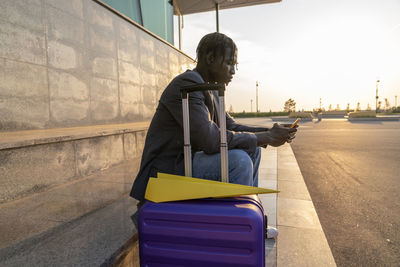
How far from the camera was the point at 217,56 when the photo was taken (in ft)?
5.29

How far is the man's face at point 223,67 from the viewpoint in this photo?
1.61m

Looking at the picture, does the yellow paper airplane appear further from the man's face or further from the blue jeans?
the man's face

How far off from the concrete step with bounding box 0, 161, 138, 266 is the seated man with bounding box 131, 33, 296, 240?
0.29m

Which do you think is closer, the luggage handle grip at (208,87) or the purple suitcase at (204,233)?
the purple suitcase at (204,233)

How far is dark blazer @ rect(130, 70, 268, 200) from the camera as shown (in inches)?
53.4

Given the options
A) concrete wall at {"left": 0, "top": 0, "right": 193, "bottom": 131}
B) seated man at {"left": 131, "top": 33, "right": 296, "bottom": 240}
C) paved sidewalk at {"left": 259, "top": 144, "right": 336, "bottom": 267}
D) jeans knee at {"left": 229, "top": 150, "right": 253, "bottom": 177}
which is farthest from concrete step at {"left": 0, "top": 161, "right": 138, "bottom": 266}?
concrete wall at {"left": 0, "top": 0, "right": 193, "bottom": 131}

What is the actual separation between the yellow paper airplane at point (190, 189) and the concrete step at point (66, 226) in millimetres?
590

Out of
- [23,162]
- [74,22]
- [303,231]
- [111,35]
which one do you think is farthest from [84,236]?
[111,35]

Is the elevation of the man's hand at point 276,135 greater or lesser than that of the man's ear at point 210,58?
lesser

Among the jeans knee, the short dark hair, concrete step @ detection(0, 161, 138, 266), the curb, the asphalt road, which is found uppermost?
the short dark hair

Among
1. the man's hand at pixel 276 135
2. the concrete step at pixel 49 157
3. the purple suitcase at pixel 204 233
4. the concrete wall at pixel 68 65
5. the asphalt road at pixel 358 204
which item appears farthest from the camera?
the concrete wall at pixel 68 65

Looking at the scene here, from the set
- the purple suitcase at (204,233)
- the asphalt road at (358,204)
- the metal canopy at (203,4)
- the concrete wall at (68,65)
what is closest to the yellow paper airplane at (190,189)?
the purple suitcase at (204,233)

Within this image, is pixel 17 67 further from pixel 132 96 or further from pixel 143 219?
pixel 143 219

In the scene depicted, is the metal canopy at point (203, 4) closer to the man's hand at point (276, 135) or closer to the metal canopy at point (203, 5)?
the metal canopy at point (203, 5)
